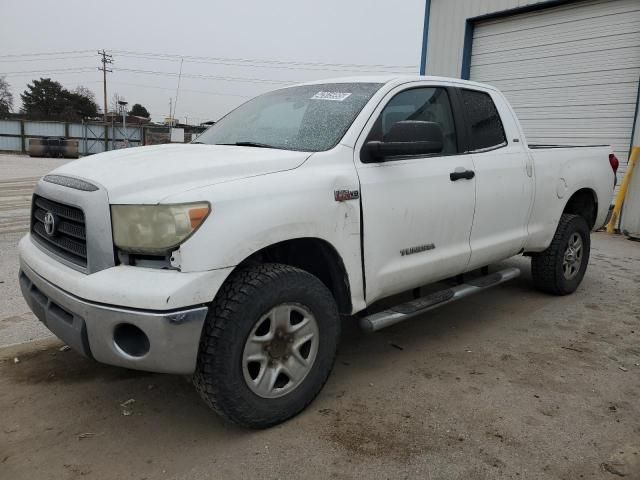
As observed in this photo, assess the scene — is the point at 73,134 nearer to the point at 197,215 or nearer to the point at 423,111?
the point at 423,111

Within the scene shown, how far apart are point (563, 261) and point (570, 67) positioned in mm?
5957

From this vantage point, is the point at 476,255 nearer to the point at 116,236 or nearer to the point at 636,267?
the point at 116,236

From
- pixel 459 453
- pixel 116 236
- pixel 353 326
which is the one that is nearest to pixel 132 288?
pixel 116 236

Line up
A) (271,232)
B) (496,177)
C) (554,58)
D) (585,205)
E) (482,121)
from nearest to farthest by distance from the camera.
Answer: (271,232) → (496,177) → (482,121) → (585,205) → (554,58)

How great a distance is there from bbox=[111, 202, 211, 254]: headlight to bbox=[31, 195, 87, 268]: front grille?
26cm

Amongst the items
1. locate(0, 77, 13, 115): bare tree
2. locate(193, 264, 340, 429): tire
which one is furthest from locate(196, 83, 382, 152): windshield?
locate(0, 77, 13, 115): bare tree

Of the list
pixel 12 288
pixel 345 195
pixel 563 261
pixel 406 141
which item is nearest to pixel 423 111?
pixel 406 141

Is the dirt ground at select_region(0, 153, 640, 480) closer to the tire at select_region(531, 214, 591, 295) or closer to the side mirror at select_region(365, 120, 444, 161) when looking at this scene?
the tire at select_region(531, 214, 591, 295)

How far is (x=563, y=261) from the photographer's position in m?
4.89

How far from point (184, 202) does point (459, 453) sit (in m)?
1.73

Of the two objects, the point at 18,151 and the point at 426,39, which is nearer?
the point at 426,39

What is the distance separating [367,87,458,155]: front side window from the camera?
332 cm

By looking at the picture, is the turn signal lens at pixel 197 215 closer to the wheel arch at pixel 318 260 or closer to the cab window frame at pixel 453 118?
the wheel arch at pixel 318 260

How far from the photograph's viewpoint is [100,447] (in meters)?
2.55
